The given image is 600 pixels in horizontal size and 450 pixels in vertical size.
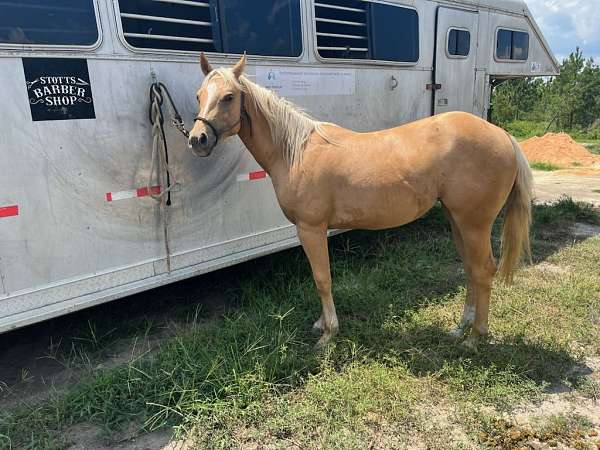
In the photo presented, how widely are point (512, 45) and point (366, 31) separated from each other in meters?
3.25

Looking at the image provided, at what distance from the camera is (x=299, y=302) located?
3.80 m

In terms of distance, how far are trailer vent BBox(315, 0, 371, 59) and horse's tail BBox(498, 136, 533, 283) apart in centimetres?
184

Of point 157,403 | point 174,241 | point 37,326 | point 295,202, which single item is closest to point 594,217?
point 295,202

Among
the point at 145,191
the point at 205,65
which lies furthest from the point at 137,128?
the point at 205,65

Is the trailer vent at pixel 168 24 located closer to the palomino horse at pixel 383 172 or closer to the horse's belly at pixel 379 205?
the palomino horse at pixel 383 172

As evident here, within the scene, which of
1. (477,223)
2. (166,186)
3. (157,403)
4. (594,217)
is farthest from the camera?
(594,217)

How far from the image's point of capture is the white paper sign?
369cm

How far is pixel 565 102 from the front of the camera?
24.4 meters

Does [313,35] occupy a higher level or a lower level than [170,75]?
higher

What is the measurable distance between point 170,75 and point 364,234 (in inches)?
127

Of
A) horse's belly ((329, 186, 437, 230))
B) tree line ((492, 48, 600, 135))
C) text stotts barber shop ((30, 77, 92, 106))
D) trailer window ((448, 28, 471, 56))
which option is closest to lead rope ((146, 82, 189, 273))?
text stotts barber shop ((30, 77, 92, 106))

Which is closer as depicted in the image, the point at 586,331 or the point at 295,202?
the point at 295,202

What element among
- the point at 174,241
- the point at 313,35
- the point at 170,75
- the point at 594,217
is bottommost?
the point at 594,217

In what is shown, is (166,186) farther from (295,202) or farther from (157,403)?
(157,403)
